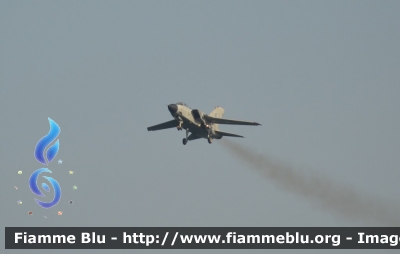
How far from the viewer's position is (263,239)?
7356cm

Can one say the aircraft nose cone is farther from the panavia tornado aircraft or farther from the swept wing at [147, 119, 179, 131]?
the swept wing at [147, 119, 179, 131]

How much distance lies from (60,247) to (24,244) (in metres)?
2.95

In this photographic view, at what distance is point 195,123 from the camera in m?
86.6

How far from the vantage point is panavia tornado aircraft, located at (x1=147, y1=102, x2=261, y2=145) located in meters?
84.4

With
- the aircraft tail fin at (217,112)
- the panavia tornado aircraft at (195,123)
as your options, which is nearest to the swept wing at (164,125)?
the panavia tornado aircraft at (195,123)

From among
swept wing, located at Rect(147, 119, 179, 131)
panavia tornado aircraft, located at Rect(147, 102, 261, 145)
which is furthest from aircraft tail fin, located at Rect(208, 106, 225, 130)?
swept wing, located at Rect(147, 119, 179, 131)

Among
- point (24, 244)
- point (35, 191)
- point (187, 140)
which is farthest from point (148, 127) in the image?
point (24, 244)

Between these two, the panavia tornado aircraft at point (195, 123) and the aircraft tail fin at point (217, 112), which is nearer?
the panavia tornado aircraft at point (195, 123)

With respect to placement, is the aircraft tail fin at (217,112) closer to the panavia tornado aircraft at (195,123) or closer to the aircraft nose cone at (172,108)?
the panavia tornado aircraft at (195,123)

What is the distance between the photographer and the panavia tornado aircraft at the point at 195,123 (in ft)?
277

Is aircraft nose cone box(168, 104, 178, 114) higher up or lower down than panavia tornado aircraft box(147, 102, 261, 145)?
lower down

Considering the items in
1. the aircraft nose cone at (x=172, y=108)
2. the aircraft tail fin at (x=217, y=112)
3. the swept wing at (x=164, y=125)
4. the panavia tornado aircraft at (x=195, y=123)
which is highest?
the aircraft tail fin at (x=217, y=112)

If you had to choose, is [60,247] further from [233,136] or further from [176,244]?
[233,136]

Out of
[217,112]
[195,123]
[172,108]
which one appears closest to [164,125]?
[217,112]
